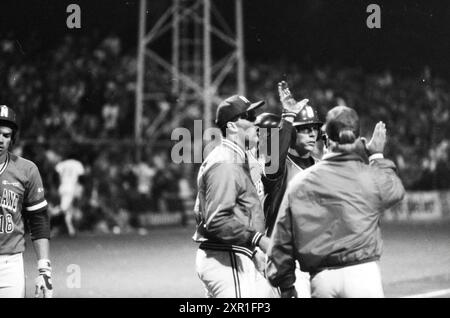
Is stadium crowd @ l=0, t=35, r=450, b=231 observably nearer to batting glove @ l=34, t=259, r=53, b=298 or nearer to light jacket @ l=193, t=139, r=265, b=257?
batting glove @ l=34, t=259, r=53, b=298

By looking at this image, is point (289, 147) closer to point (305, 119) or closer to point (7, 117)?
point (305, 119)

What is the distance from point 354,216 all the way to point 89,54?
19.0m

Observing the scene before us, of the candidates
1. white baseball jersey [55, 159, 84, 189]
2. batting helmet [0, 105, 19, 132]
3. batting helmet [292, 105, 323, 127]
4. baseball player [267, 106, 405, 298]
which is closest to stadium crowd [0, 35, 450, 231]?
white baseball jersey [55, 159, 84, 189]

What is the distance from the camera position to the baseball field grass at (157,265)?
327 inches

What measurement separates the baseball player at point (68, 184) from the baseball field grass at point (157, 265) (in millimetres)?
549

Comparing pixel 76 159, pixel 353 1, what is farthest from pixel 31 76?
pixel 353 1

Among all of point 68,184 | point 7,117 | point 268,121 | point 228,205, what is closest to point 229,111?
point 228,205

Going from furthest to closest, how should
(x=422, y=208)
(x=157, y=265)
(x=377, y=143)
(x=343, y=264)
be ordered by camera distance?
(x=422, y=208)
(x=157, y=265)
(x=377, y=143)
(x=343, y=264)

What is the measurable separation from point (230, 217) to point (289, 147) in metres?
1.33

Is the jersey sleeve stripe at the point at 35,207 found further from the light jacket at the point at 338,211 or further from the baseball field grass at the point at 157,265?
the baseball field grass at the point at 157,265

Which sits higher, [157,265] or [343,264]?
[343,264]

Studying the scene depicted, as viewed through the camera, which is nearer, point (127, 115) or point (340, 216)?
point (340, 216)

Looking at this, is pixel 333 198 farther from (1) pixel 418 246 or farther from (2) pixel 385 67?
(2) pixel 385 67

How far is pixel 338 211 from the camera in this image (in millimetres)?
3816
